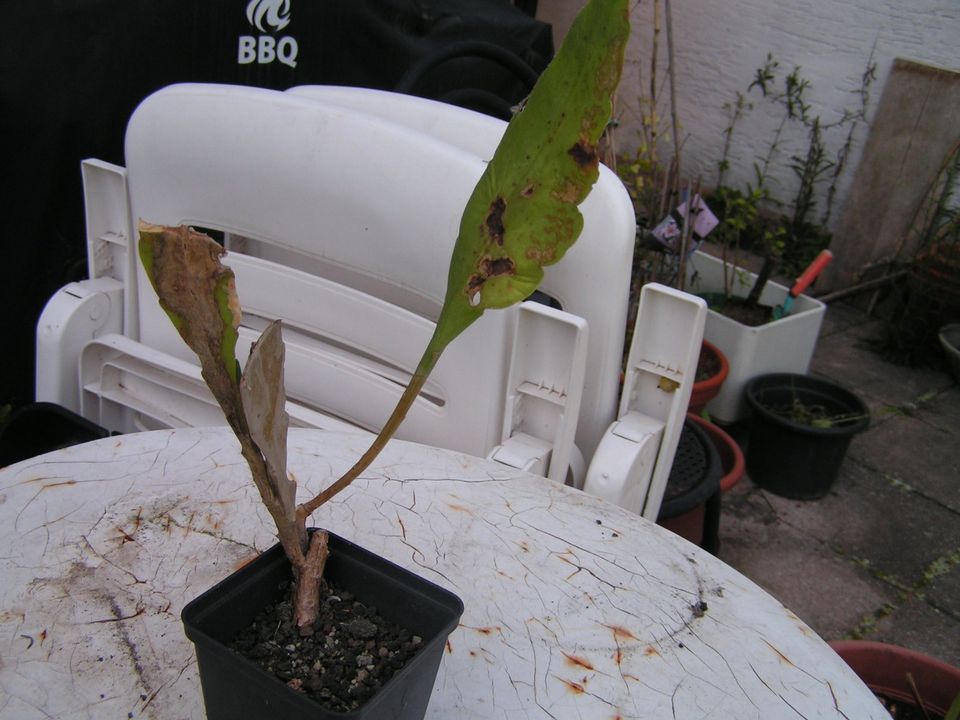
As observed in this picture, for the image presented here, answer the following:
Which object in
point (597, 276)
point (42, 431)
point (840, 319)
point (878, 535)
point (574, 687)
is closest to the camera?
point (574, 687)

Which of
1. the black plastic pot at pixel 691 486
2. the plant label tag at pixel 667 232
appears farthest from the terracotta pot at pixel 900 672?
the plant label tag at pixel 667 232

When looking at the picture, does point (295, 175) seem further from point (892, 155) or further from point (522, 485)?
point (892, 155)

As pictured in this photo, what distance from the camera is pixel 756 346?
8.59 ft

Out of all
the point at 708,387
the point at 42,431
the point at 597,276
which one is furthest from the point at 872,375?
the point at 42,431

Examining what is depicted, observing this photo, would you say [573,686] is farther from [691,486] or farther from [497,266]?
[691,486]

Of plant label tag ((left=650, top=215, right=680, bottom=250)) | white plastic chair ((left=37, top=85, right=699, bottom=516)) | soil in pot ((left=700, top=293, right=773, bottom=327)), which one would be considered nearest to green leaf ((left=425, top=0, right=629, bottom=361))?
white plastic chair ((left=37, top=85, right=699, bottom=516))

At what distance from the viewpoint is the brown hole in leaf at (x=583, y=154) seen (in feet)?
2.01

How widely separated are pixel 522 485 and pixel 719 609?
0.30m

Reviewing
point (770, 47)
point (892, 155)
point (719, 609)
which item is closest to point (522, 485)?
point (719, 609)

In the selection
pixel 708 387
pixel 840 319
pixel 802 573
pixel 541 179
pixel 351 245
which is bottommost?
pixel 802 573

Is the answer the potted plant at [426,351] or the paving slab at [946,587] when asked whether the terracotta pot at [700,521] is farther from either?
the potted plant at [426,351]

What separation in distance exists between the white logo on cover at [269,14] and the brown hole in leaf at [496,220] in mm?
1765

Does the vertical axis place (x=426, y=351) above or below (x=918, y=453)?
above

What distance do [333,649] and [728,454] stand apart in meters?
1.78
